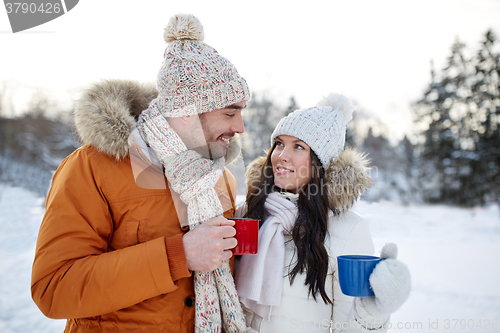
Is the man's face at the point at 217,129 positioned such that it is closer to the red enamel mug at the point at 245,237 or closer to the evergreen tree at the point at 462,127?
the red enamel mug at the point at 245,237

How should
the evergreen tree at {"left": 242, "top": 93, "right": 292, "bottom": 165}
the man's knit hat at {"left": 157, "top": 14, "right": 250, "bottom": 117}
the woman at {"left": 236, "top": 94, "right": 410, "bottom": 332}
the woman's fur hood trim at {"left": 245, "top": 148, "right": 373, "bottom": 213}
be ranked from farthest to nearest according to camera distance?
the evergreen tree at {"left": 242, "top": 93, "right": 292, "bottom": 165}
the woman's fur hood trim at {"left": 245, "top": 148, "right": 373, "bottom": 213}
the woman at {"left": 236, "top": 94, "right": 410, "bottom": 332}
the man's knit hat at {"left": 157, "top": 14, "right": 250, "bottom": 117}

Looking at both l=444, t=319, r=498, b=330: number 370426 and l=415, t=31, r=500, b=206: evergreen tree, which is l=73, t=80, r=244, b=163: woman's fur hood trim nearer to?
l=444, t=319, r=498, b=330: number 370426

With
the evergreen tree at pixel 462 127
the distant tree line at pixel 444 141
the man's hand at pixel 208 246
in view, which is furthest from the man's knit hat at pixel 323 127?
the evergreen tree at pixel 462 127

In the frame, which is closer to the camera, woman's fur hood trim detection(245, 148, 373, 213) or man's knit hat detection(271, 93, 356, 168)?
woman's fur hood trim detection(245, 148, 373, 213)

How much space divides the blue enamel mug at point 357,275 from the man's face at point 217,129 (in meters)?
1.07

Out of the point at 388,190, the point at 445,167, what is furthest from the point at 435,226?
the point at 388,190

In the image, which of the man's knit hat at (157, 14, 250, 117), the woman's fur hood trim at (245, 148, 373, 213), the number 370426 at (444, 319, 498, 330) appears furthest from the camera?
the number 370426 at (444, 319, 498, 330)

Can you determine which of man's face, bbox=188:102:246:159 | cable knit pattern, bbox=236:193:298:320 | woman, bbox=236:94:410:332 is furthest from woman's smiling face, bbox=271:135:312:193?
man's face, bbox=188:102:246:159

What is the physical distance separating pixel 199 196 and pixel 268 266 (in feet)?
2.59

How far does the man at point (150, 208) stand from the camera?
1463 mm

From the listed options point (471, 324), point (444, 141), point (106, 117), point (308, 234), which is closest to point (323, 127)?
point (308, 234)

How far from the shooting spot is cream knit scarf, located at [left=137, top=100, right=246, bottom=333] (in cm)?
175

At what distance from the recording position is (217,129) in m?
2.07

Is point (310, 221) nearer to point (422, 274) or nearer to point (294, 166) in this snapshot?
point (294, 166)
